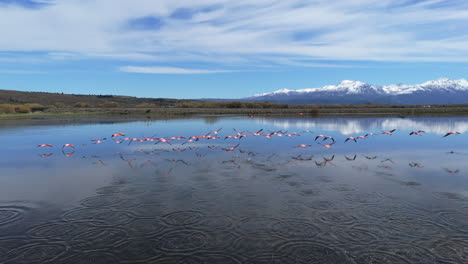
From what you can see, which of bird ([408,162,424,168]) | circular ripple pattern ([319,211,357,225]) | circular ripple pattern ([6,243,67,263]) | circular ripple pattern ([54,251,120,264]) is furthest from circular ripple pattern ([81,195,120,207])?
bird ([408,162,424,168])

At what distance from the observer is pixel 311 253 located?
8.86 meters

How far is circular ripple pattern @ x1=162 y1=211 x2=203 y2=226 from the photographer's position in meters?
10.8

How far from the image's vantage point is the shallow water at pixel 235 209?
29.4ft

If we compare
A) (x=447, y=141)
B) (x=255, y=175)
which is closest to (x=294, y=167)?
(x=255, y=175)

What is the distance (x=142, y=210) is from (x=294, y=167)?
10.1 meters

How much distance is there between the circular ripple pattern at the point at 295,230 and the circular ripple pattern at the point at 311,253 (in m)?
0.43

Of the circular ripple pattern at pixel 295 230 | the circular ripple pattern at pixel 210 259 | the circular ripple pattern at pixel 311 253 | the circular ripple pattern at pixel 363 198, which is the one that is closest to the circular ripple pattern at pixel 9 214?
the circular ripple pattern at pixel 210 259

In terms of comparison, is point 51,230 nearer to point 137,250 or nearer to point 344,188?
point 137,250

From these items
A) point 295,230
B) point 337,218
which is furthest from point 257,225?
point 337,218

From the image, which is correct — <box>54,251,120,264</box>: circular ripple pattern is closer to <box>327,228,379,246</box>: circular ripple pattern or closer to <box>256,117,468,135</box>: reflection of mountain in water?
<box>327,228,379,246</box>: circular ripple pattern

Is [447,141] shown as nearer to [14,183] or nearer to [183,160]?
[183,160]

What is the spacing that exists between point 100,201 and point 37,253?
4.30 metres

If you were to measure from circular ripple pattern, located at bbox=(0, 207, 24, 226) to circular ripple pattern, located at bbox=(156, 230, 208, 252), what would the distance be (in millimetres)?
5406

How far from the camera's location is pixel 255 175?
17609mm
